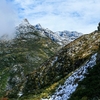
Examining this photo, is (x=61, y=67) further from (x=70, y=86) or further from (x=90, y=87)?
(x=90, y=87)

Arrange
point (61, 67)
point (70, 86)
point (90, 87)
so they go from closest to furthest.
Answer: point (90, 87) < point (70, 86) < point (61, 67)

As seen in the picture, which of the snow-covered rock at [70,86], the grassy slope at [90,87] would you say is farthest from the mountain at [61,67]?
the grassy slope at [90,87]

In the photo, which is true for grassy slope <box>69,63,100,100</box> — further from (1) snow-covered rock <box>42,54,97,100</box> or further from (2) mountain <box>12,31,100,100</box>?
(2) mountain <box>12,31,100,100</box>

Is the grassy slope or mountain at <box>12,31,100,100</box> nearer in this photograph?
the grassy slope

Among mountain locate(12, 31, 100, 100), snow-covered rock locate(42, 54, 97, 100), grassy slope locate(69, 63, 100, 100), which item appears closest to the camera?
grassy slope locate(69, 63, 100, 100)

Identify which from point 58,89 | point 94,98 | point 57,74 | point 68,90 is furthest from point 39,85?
point 94,98

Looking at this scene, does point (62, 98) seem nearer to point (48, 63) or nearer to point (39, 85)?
point (39, 85)

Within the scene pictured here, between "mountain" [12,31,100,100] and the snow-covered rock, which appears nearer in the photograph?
the snow-covered rock

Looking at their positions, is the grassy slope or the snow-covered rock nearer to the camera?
the grassy slope

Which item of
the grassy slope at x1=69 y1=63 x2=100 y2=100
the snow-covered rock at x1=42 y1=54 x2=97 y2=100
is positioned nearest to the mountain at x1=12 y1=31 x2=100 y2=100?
the snow-covered rock at x1=42 y1=54 x2=97 y2=100

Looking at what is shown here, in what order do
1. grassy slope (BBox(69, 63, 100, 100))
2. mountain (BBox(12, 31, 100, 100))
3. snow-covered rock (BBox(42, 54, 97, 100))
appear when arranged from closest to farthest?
grassy slope (BBox(69, 63, 100, 100)) → snow-covered rock (BBox(42, 54, 97, 100)) → mountain (BBox(12, 31, 100, 100))

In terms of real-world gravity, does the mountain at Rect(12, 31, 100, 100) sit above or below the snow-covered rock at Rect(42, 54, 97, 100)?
above

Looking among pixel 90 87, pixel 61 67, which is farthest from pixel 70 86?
pixel 61 67

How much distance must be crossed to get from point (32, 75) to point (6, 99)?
1985 cm
